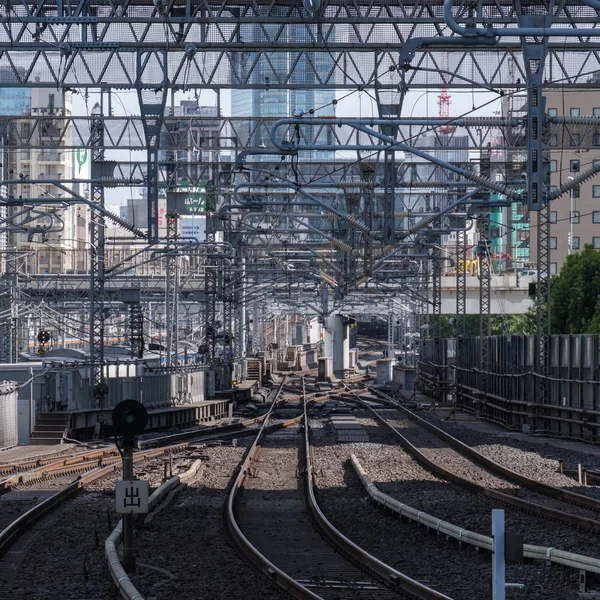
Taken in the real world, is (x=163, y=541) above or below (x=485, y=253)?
below

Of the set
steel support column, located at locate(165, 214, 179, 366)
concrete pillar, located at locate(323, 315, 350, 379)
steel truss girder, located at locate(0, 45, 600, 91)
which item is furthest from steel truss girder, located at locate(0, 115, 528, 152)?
concrete pillar, located at locate(323, 315, 350, 379)

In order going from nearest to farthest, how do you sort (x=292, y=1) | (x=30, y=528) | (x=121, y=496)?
(x=121, y=496) < (x=30, y=528) < (x=292, y=1)

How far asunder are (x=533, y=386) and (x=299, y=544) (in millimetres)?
19759

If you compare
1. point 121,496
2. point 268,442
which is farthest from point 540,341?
point 121,496

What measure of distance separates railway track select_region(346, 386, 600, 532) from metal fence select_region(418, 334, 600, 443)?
9.29 ft

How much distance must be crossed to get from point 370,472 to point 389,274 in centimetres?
3526

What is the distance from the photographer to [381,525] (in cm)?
1495

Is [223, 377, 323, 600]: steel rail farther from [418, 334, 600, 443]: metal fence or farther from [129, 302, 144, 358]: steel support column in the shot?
[129, 302, 144, 358]: steel support column

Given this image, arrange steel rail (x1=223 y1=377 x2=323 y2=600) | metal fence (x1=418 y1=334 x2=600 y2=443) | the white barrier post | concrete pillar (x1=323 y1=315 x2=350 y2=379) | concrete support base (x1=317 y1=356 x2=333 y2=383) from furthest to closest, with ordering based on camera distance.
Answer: concrete pillar (x1=323 y1=315 x2=350 y2=379)
concrete support base (x1=317 y1=356 x2=333 y2=383)
metal fence (x1=418 y1=334 x2=600 y2=443)
steel rail (x1=223 y1=377 x2=323 y2=600)
the white barrier post

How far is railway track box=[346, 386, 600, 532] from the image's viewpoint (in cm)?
1495

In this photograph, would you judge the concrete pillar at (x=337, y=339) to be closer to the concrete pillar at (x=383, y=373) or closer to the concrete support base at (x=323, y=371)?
the concrete support base at (x=323, y=371)

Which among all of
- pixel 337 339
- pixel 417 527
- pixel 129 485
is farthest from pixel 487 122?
pixel 337 339

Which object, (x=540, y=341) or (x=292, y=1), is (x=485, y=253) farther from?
(x=292, y=1)

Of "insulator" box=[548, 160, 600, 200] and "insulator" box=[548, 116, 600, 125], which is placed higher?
"insulator" box=[548, 116, 600, 125]
